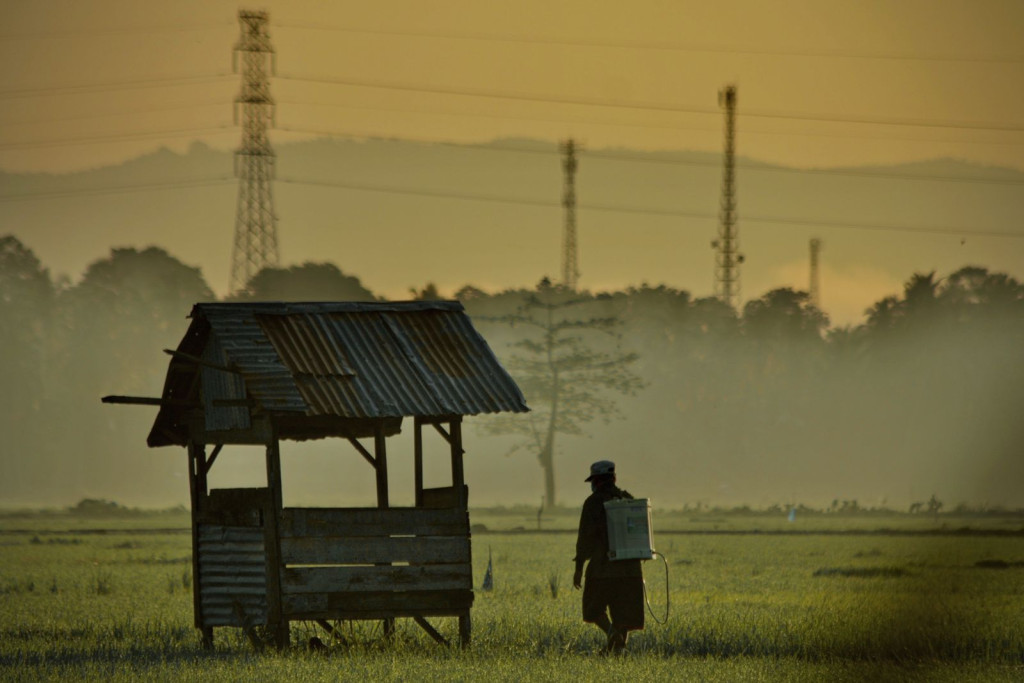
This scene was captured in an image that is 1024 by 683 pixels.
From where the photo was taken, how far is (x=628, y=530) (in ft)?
69.3

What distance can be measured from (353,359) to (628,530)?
436 cm

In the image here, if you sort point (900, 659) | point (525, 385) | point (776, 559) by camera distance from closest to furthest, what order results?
point (900, 659)
point (776, 559)
point (525, 385)

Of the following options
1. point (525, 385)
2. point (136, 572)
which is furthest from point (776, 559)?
point (525, 385)

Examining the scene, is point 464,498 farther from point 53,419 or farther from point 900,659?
point 53,419

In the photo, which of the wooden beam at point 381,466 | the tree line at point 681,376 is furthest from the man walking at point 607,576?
the tree line at point 681,376

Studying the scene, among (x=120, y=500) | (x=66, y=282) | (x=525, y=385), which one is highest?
(x=66, y=282)

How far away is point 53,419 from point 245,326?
11138 cm

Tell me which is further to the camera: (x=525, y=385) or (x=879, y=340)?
(x=879, y=340)

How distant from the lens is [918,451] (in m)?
126

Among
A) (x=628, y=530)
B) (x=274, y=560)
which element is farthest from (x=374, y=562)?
(x=628, y=530)

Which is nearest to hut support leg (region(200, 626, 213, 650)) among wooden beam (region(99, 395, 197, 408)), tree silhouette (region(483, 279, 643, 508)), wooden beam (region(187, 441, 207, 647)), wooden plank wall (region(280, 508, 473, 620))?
wooden beam (region(187, 441, 207, 647))

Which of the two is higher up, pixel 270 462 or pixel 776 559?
pixel 270 462

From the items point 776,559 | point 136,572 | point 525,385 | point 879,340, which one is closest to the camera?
point 136,572

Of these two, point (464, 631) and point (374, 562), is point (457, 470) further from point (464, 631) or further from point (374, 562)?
point (464, 631)
